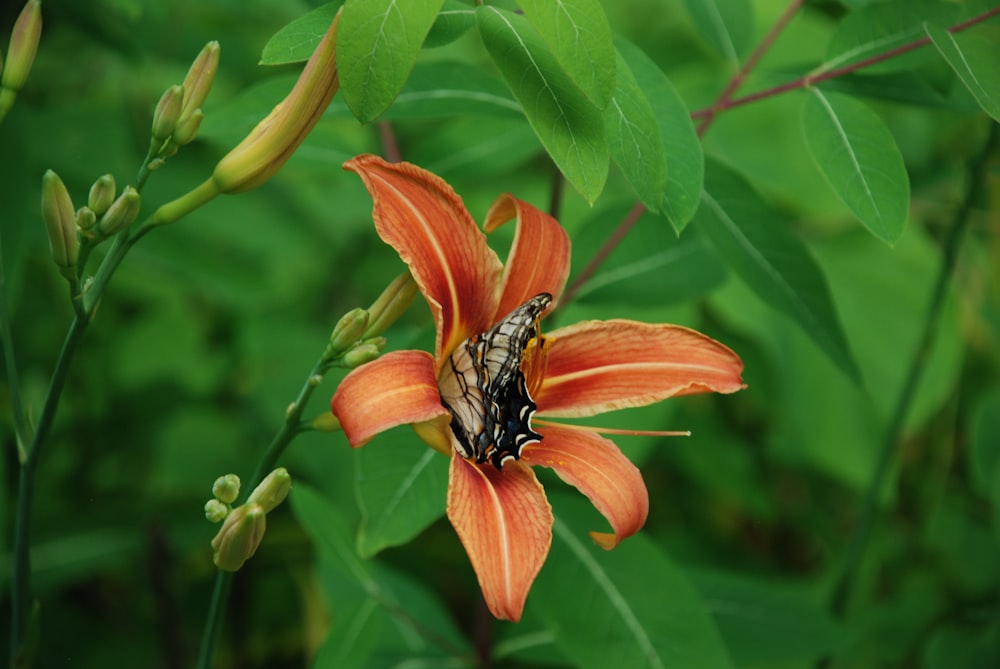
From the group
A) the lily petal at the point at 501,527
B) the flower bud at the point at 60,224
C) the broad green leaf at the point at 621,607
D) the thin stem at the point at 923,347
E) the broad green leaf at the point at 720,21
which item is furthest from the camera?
the thin stem at the point at 923,347

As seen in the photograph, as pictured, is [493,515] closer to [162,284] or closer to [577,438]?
[577,438]

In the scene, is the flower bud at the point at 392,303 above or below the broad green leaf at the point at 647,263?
above

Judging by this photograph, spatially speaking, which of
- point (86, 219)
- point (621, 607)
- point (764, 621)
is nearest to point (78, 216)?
point (86, 219)

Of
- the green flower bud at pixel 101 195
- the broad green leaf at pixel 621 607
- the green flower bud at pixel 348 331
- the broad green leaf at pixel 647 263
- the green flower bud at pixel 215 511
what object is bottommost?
the broad green leaf at pixel 621 607

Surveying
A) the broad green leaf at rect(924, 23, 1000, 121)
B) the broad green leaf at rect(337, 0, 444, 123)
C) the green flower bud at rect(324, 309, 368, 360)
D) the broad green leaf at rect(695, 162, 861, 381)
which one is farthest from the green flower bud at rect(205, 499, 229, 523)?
the broad green leaf at rect(924, 23, 1000, 121)

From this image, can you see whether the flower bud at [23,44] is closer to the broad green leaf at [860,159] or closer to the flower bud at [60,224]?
the flower bud at [60,224]

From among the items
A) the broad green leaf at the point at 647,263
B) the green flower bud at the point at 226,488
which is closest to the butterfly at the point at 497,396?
the green flower bud at the point at 226,488

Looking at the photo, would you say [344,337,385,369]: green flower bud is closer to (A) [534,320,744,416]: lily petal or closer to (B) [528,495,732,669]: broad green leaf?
(A) [534,320,744,416]: lily petal
